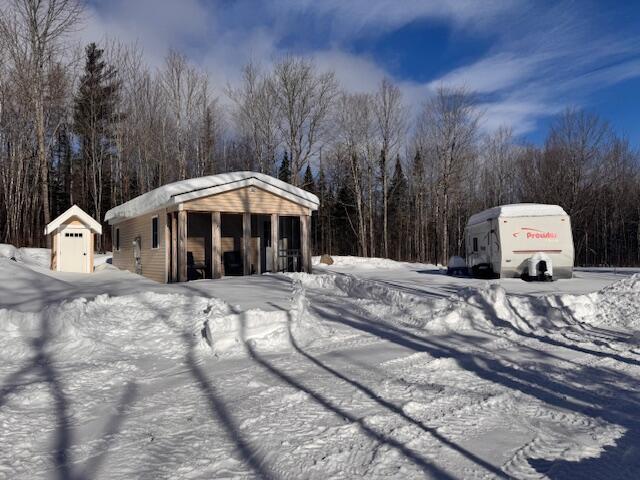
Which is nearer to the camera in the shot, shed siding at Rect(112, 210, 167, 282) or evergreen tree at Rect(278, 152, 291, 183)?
shed siding at Rect(112, 210, 167, 282)

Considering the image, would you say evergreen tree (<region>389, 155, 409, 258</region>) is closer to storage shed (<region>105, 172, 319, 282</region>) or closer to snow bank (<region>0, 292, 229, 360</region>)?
storage shed (<region>105, 172, 319, 282</region>)

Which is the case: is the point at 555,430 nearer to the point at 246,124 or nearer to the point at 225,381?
the point at 225,381

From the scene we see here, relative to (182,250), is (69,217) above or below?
Result: above

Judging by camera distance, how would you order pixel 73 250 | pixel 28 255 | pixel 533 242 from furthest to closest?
pixel 28 255 → pixel 73 250 → pixel 533 242

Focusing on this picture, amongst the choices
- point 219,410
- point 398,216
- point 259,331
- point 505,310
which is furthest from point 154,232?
point 398,216

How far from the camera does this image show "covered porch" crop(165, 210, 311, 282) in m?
16.7

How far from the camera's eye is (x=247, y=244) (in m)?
16.0

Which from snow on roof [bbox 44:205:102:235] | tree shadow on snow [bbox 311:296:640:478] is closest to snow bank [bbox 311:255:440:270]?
snow on roof [bbox 44:205:102:235]

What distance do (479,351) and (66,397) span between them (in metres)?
5.06

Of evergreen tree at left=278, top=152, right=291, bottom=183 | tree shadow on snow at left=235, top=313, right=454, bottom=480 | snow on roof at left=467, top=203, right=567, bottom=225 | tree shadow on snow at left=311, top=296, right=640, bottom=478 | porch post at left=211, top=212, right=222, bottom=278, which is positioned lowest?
tree shadow on snow at left=311, top=296, right=640, bottom=478

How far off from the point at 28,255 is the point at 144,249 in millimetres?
8146

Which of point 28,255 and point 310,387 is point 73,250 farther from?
point 310,387

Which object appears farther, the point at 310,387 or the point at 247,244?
the point at 247,244

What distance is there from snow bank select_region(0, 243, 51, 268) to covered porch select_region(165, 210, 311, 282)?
22.7 ft
